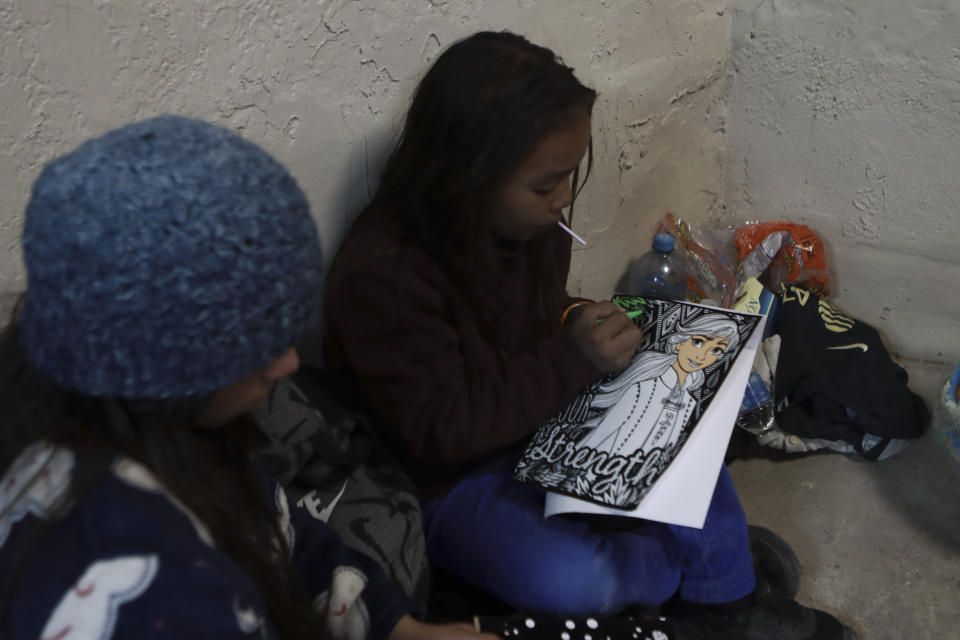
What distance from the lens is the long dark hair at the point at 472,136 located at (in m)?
1.05

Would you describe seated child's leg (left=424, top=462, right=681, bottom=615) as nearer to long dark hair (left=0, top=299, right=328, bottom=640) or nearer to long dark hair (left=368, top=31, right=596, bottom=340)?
long dark hair (left=368, top=31, right=596, bottom=340)

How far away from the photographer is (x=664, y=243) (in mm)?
1894

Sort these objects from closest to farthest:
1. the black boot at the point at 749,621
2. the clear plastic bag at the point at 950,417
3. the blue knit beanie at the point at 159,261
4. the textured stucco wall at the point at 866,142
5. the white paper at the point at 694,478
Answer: the blue knit beanie at the point at 159,261
the white paper at the point at 694,478
the black boot at the point at 749,621
the clear plastic bag at the point at 950,417
the textured stucco wall at the point at 866,142

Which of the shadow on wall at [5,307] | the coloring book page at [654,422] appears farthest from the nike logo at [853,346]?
the shadow on wall at [5,307]

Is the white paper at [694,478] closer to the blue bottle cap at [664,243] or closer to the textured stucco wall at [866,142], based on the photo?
the blue bottle cap at [664,243]

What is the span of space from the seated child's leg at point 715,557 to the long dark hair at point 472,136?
18.8 inches

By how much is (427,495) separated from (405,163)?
487 millimetres

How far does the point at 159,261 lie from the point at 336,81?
0.71m

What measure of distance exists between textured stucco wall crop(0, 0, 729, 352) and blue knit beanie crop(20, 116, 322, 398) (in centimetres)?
38

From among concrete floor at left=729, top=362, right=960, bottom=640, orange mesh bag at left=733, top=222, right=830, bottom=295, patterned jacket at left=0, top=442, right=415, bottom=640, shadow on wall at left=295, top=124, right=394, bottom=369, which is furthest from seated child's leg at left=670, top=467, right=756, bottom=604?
orange mesh bag at left=733, top=222, right=830, bottom=295

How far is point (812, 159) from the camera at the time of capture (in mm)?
1896

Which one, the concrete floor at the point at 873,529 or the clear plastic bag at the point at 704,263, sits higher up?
the clear plastic bag at the point at 704,263

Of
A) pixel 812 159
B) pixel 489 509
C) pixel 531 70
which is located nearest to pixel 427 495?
pixel 489 509

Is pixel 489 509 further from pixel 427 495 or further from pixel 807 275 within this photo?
pixel 807 275
